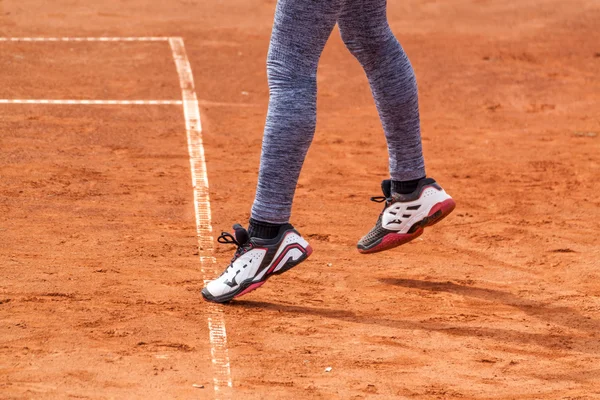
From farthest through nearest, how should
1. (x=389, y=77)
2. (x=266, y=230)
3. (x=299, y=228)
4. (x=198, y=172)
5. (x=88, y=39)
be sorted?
(x=88, y=39) → (x=198, y=172) → (x=299, y=228) → (x=389, y=77) → (x=266, y=230)

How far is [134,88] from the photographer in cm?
761

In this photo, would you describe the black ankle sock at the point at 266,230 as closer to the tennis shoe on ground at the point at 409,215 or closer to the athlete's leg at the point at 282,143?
the athlete's leg at the point at 282,143

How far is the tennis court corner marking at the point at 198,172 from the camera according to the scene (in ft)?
11.1

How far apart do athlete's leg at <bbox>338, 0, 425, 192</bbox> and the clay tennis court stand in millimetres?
540

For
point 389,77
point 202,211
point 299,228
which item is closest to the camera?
point 389,77

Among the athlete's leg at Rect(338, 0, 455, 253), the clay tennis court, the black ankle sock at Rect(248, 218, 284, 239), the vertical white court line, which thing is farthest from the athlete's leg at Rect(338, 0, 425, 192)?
the vertical white court line

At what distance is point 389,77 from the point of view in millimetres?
4047

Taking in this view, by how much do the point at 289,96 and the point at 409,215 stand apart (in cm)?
78

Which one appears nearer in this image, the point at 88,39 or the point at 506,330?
the point at 506,330

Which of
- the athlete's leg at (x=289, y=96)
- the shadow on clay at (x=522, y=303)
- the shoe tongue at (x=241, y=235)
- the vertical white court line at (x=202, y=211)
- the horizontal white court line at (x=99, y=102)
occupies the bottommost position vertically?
the shadow on clay at (x=522, y=303)

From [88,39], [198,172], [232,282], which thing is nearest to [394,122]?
[232,282]

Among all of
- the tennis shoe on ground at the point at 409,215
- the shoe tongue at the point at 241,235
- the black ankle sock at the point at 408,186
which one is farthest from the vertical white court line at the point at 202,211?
the black ankle sock at the point at 408,186

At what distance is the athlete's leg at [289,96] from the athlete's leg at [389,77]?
0.22m

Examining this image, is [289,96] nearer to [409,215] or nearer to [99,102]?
[409,215]
